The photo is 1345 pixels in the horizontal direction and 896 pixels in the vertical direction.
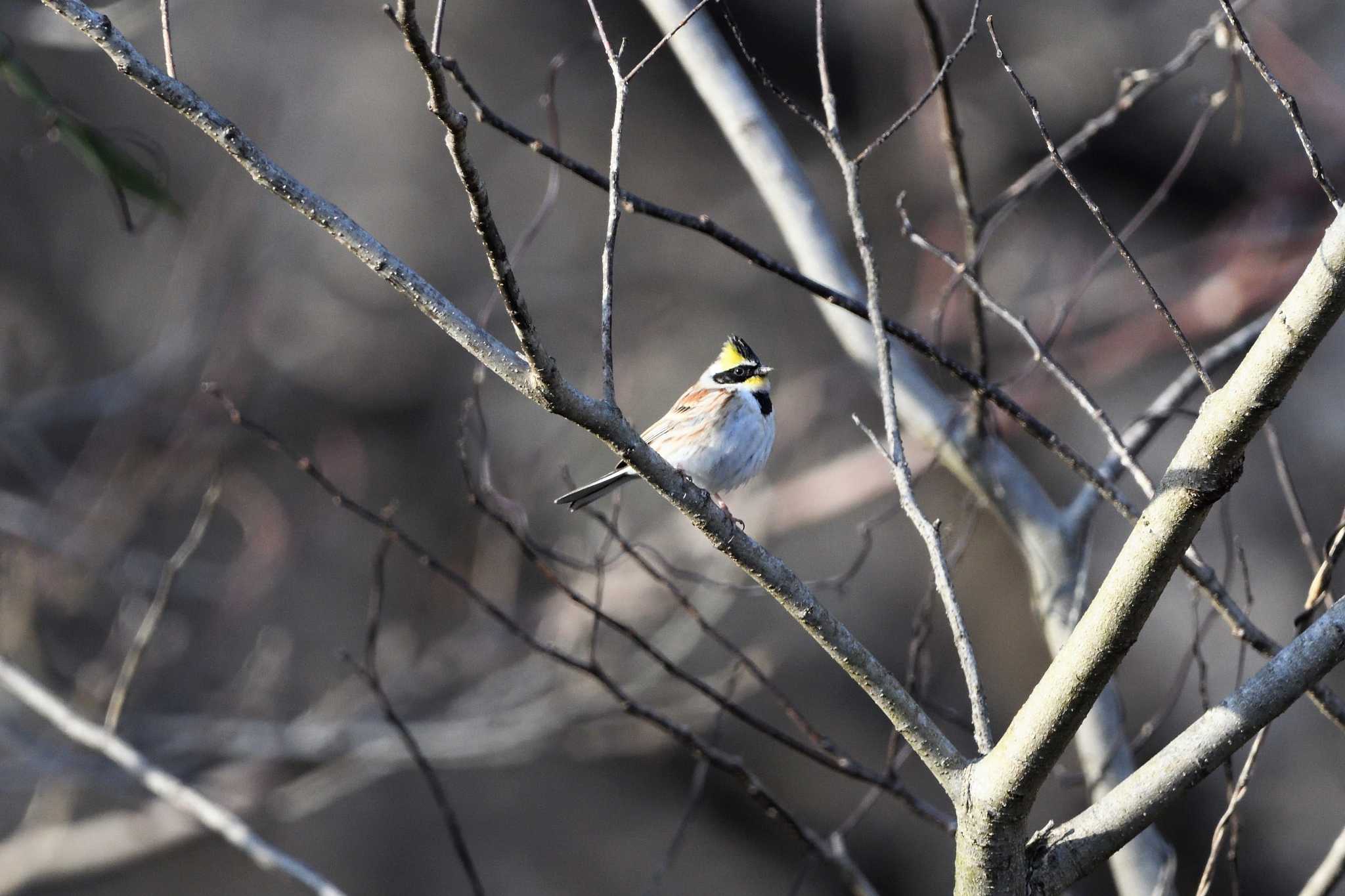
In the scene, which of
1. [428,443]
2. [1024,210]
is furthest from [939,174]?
[428,443]

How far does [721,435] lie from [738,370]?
0.52 meters

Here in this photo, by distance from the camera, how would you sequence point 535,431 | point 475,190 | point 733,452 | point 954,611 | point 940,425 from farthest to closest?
point 535,431
point 733,452
point 940,425
point 954,611
point 475,190

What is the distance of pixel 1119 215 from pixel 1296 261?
1.61 m

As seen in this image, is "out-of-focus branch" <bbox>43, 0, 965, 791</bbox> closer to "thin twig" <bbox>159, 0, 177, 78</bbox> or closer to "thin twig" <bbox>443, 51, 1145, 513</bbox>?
"thin twig" <bbox>159, 0, 177, 78</bbox>

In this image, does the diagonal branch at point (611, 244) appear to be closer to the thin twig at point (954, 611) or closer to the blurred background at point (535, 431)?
the thin twig at point (954, 611)

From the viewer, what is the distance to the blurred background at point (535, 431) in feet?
23.0

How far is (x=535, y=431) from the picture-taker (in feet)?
27.7

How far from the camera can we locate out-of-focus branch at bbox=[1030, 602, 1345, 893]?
1864 millimetres

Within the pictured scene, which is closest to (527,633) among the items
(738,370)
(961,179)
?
(961,179)

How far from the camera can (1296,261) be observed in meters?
6.66

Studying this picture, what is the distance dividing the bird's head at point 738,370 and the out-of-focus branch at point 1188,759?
9.73 ft

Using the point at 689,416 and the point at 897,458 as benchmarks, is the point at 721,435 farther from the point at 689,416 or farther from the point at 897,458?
the point at 897,458

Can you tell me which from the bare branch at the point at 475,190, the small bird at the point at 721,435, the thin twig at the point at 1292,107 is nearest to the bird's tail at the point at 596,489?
the small bird at the point at 721,435

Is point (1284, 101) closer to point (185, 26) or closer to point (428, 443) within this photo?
point (428, 443)
